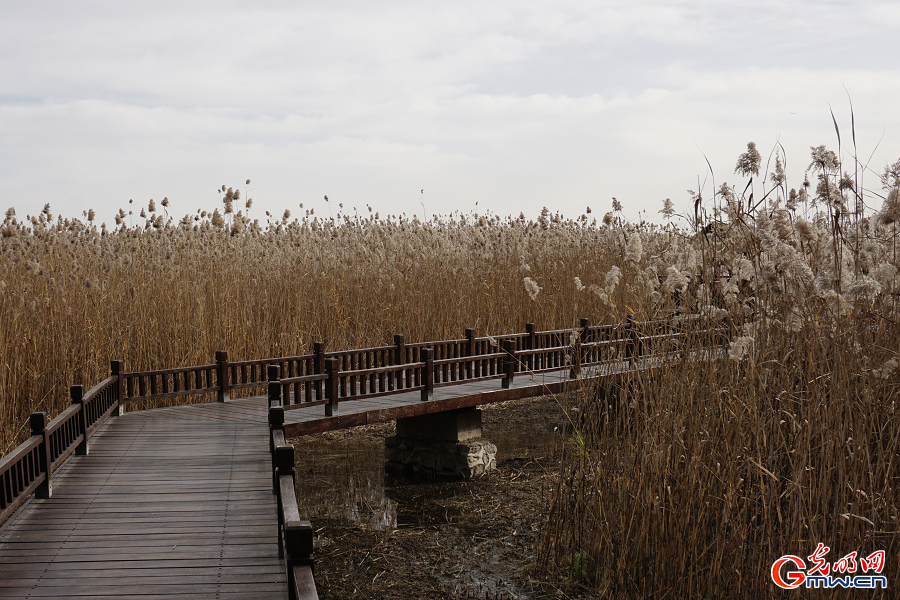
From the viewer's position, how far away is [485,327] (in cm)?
1098

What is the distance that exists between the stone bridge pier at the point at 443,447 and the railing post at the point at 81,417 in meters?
3.46

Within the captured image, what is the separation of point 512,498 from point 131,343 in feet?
14.5

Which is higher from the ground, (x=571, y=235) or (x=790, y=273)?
(x=571, y=235)

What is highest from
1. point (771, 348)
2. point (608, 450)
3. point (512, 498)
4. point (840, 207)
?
point (840, 207)

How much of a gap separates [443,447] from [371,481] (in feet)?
2.75

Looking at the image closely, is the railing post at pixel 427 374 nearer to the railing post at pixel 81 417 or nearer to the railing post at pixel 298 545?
the railing post at pixel 81 417

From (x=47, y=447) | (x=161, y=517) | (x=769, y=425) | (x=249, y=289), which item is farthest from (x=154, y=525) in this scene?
(x=249, y=289)

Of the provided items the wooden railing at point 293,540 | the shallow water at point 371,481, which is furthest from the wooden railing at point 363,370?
the wooden railing at point 293,540

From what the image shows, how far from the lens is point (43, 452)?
16.5 feet

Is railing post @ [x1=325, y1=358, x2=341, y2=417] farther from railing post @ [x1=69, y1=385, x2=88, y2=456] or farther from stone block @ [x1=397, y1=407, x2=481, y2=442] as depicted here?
railing post @ [x1=69, y1=385, x2=88, y2=456]

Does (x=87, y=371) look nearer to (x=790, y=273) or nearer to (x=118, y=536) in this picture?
(x=118, y=536)

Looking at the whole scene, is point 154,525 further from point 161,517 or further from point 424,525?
point 424,525

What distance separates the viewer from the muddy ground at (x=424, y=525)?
5.51 metres

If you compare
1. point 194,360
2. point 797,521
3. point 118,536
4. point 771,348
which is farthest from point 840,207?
point 194,360
